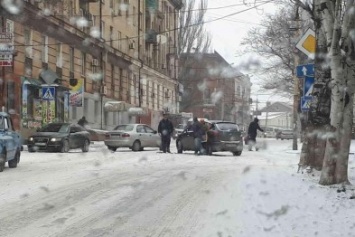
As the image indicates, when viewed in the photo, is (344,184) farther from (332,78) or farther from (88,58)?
(88,58)

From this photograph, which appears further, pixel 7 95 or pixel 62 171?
pixel 7 95

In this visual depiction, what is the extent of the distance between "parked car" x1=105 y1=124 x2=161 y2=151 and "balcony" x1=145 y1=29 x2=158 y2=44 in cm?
2817

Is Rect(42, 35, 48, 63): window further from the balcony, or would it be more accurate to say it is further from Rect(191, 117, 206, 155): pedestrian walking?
the balcony

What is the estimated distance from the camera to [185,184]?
40.4ft

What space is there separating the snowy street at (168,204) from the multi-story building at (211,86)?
48.5 m

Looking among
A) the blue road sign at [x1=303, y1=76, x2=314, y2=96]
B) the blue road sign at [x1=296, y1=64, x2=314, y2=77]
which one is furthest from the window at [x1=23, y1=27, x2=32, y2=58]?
the blue road sign at [x1=296, y1=64, x2=314, y2=77]

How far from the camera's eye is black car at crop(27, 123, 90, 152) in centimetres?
2323

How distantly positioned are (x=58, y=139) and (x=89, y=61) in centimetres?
1725

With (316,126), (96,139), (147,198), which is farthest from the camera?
(96,139)

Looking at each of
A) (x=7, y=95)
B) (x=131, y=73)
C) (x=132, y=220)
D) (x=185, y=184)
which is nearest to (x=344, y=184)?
(x=185, y=184)

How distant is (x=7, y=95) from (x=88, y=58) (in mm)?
11887

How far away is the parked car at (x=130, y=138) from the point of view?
1027 inches

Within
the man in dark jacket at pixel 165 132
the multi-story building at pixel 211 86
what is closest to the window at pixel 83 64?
the man in dark jacket at pixel 165 132

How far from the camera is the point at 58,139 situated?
23250 mm
